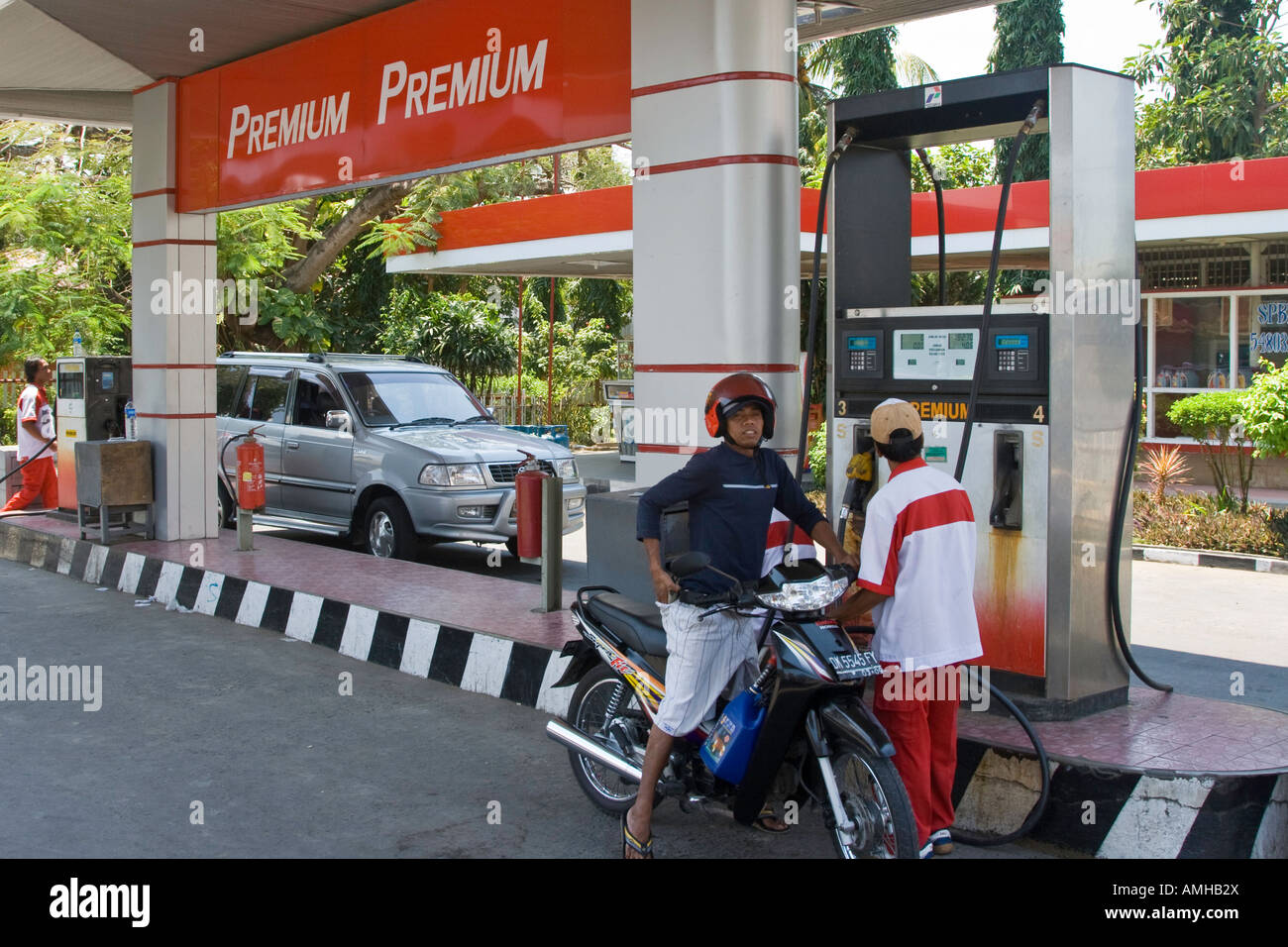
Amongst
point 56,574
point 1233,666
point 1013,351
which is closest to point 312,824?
point 1013,351

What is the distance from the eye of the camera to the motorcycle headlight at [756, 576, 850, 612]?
13.8 ft

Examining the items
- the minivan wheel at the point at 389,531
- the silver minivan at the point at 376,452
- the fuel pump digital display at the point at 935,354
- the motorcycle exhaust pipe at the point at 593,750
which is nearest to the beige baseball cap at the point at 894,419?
the fuel pump digital display at the point at 935,354

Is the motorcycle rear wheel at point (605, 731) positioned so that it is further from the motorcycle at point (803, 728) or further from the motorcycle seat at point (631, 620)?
the motorcycle seat at point (631, 620)

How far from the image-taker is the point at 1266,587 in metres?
10.7

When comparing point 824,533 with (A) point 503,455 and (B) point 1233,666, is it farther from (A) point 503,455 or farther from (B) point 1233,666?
(A) point 503,455

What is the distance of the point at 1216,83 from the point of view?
30672mm

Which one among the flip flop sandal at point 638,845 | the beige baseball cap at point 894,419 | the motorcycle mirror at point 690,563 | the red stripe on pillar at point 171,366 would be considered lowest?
the flip flop sandal at point 638,845

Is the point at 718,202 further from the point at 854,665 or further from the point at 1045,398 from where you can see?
the point at 854,665

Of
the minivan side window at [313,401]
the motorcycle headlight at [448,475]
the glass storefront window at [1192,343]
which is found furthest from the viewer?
the glass storefront window at [1192,343]

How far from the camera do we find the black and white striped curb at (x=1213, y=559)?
37.7 ft

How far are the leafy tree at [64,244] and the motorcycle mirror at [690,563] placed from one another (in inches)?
744

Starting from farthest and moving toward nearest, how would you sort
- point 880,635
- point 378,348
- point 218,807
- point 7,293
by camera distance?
point 378,348 → point 7,293 → point 218,807 → point 880,635

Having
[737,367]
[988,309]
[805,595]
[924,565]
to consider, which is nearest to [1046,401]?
[988,309]

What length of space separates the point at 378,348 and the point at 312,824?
25878 millimetres
